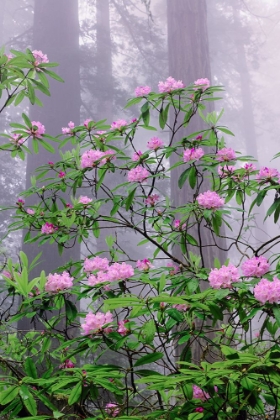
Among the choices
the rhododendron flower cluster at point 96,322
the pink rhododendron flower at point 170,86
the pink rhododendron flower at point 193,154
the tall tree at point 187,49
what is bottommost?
the rhododendron flower cluster at point 96,322

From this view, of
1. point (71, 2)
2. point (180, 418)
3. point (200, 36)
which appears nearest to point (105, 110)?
point (71, 2)

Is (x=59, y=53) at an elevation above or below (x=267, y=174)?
above

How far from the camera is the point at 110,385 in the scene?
1123 mm

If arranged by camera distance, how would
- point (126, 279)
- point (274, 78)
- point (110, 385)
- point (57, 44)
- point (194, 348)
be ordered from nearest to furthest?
point (110, 385) < point (126, 279) < point (194, 348) < point (57, 44) < point (274, 78)

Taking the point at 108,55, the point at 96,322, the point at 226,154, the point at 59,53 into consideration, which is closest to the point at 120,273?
the point at 96,322

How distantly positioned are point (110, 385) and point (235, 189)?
1.10 meters

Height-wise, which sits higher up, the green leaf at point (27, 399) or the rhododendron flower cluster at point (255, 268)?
the rhododendron flower cluster at point (255, 268)

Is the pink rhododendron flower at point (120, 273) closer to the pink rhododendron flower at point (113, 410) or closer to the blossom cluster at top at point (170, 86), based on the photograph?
the pink rhododendron flower at point (113, 410)

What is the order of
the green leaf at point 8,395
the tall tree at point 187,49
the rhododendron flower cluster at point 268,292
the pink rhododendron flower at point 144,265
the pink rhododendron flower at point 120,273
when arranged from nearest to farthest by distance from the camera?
the green leaf at point 8,395 → the rhododendron flower cluster at point 268,292 → the pink rhododendron flower at point 120,273 → the pink rhododendron flower at point 144,265 → the tall tree at point 187,49

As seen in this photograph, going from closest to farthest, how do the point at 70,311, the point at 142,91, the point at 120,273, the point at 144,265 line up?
the point at 120,273 < the point at 70,311 < the point at 144,265 < the point at 142,91

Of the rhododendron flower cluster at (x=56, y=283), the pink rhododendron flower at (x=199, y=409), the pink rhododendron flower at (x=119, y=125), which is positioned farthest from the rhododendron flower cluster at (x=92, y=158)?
the pink rhododendron flower at (x=199, y=409)

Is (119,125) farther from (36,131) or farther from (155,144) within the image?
(36,131)

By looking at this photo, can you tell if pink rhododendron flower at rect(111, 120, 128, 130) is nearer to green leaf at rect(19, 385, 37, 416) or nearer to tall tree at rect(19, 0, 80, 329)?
green leaf at rect(19, 385, 37, 416)

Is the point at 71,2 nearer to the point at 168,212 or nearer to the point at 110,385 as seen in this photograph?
the point at 168,212
